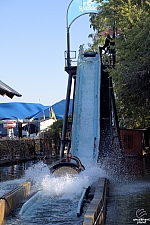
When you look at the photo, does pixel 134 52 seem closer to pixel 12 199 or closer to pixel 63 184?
pixel 63 184

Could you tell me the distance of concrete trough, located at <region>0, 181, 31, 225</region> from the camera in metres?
9.17

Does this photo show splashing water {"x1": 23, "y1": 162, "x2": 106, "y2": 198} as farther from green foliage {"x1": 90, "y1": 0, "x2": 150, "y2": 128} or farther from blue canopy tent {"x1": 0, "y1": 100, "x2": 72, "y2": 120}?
blue canopy tent {"x1": 0, "y1": 100, "x2": 72, "y2": 120}

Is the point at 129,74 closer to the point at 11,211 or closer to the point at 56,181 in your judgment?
the point at 56,181

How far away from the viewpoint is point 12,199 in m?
10.2

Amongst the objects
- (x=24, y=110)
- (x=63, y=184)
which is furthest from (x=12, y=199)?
(x=24, y=110)

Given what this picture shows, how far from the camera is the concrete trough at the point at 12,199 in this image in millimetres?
9172

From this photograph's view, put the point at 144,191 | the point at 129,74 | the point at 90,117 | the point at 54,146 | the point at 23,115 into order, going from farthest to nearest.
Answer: the point at 23,115
the point at 54,146
the point at 90,117
the point at 129,74
the point at 144,191

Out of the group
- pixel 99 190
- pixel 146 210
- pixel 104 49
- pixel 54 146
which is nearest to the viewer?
pixel 146 210

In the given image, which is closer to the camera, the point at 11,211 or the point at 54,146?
the point at 11,211

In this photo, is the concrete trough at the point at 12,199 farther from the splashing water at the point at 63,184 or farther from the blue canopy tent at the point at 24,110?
the blue canopy tent at the point at 24,110

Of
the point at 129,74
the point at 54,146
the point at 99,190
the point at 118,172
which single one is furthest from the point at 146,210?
the point at 54,146

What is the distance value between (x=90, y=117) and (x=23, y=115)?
91.2 feet

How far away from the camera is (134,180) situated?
1602 centimetres

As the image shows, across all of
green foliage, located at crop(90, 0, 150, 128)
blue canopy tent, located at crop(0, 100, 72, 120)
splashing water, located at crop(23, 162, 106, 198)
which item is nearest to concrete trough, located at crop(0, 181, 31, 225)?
splashing water, located at crop(23, 162, 106, 198)
